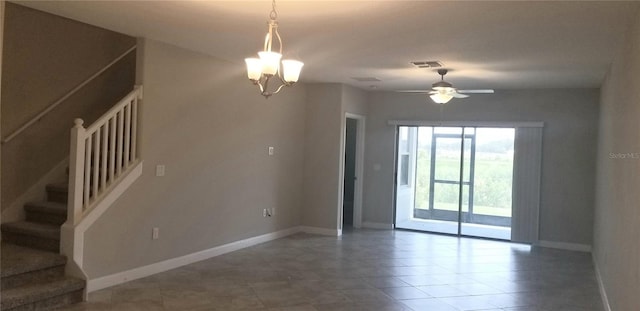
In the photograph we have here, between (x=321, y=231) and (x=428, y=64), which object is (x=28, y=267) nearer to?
(x=428, y=64)

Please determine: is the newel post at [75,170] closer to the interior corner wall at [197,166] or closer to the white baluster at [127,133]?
the interior corner wall at [197,166]

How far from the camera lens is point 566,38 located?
4.43 meters

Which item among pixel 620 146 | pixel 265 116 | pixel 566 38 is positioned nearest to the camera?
pixel 620 146

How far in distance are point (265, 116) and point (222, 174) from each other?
1.22 meters

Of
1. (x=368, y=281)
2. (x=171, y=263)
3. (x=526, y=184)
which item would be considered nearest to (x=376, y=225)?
(x=526, y=184)

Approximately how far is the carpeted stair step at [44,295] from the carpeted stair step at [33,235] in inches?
18.1

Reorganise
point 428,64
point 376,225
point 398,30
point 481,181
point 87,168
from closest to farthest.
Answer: point 398,30 < point 87,168 < point 428,64 < point 481,181 < point 376,225

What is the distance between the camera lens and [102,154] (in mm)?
4840

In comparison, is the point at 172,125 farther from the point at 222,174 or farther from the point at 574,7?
the point at 574,7

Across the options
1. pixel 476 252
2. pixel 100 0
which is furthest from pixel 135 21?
pixel 476 252

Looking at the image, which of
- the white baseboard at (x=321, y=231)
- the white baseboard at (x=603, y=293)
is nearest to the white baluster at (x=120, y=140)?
the white baseboard at (x=321, y=231)

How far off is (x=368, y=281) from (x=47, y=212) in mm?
3358

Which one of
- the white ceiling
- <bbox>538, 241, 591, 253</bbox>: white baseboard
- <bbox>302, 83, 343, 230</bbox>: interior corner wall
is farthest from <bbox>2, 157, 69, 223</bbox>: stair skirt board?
<bbox>538, 241, 591, 253</bbox>: white baseboard

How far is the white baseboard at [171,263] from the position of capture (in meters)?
4.86
